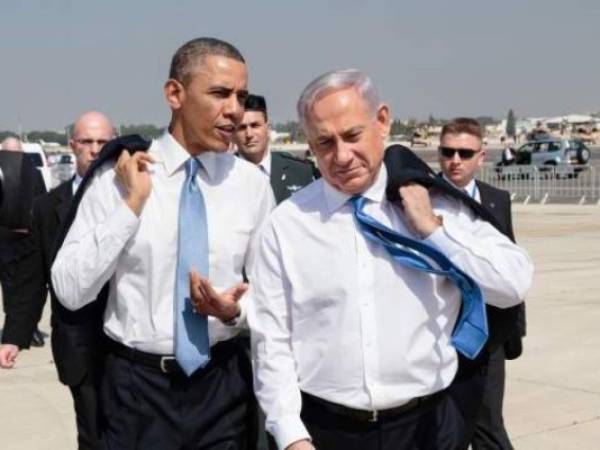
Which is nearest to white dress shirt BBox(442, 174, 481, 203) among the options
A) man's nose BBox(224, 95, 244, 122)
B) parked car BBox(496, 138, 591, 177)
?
man's nose BBox(224, 95, 244, 122)

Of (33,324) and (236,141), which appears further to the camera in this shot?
(236,141)

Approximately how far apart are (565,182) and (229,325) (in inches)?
1114

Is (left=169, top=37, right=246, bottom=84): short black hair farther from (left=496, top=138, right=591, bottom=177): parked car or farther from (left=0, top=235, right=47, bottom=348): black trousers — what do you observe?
(left=496, top=138, right=591, bottom=177): parked car

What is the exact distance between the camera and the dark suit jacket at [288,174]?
17.5ft

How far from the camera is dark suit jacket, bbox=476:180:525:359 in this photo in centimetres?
318

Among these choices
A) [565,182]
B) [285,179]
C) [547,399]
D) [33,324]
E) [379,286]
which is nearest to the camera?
[379,286]

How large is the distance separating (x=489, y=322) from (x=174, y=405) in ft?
3.53

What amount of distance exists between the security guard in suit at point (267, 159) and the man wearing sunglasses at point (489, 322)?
75 centimetres

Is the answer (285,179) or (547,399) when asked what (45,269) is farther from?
(547,399)

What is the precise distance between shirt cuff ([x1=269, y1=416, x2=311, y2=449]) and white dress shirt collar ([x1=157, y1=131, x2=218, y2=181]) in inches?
38.1

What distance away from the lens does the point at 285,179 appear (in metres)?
5.41

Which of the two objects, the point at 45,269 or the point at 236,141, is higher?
the point at 236,141

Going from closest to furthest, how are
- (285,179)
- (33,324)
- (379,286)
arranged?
1. (379,286)
2. (33,324)
3. (285,179)

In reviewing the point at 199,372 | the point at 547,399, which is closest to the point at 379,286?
the point at 199,372
